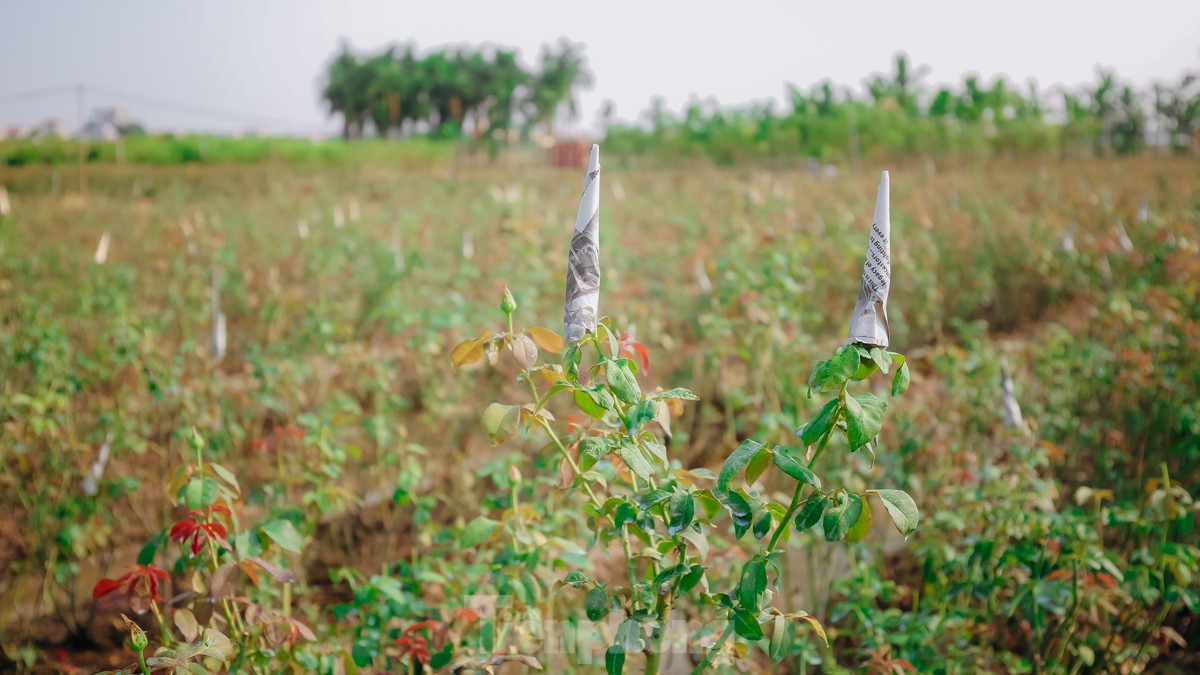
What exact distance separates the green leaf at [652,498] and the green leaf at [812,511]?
0.15 meters

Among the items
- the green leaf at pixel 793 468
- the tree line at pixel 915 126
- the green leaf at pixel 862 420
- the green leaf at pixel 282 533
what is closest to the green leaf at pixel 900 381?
the green leaf at pixel 862 420

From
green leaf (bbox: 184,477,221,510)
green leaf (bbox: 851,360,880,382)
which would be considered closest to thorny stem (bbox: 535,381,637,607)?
green leaf (bbox: 851,360,880,382)

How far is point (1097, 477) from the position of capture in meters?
2.53

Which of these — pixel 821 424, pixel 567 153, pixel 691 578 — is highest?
pixel 567 153

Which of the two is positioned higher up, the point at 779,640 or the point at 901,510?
the point at 901,510

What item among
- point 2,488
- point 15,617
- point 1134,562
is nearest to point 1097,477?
point 1134,562

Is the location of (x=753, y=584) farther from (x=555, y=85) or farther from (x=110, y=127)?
(x=555, y=85)

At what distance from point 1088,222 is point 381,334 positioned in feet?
16.1

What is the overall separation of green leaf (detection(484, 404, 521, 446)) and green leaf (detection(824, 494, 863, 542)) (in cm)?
38

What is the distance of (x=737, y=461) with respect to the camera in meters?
0.94

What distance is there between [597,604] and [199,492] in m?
0.60

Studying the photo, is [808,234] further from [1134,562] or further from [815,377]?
[815,377]

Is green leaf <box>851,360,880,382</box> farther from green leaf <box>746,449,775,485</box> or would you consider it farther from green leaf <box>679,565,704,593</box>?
green leaf <box>679,565,704,593</box>

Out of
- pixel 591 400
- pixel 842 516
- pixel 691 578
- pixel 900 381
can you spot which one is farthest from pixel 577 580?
pixel 900 381
